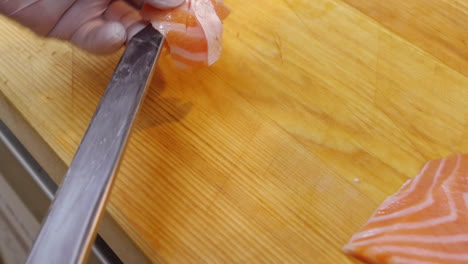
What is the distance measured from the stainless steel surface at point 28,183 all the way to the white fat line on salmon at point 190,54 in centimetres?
53

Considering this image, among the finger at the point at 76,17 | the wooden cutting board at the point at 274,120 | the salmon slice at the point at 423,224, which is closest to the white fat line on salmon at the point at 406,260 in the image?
the salmon slice at the point at 423,224

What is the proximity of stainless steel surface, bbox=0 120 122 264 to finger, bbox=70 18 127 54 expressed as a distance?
1.30 ft

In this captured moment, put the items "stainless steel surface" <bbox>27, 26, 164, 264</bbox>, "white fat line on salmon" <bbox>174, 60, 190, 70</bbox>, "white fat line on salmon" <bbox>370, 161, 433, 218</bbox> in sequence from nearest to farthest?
"stainless steel surface" <bbox>27, 26, 164, 264</bbox>
"white fat line on salmon" <bbox>370, 161, 433, 218</bbox>
"white fat line on salmon" <bbox>174, 60, 190, 70</bbox>

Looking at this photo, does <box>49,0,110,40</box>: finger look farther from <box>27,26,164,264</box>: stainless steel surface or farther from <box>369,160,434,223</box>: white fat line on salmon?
<box>369,160,434,223</box>: white fat line on salmon

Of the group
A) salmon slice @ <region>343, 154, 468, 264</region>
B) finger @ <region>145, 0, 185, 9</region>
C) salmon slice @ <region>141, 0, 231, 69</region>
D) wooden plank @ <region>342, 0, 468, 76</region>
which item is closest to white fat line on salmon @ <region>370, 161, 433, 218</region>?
salmon slice @ <region>343, 154, 468, 264</region>

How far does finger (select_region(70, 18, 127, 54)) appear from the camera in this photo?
1046 millimetres

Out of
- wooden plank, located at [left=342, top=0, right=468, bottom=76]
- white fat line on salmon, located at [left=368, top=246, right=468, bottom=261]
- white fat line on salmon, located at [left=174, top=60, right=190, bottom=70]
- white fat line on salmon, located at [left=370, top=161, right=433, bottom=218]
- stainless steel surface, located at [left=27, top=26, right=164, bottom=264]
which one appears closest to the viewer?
stainless steel surface, located at [left=27, top=26, right=164, bottom=264]

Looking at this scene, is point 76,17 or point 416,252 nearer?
point 416,252

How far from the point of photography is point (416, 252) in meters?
0.94

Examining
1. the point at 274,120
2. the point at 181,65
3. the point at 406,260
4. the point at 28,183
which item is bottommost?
the point at 28,183

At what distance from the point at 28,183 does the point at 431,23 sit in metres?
1.34

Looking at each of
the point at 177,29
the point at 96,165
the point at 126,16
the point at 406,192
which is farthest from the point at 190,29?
the point at 406,192

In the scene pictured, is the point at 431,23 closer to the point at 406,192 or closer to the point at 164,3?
the point at 406,192

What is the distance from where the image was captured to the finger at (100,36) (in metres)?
1.05
